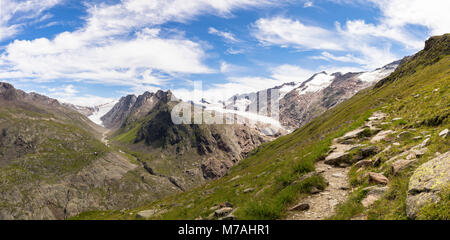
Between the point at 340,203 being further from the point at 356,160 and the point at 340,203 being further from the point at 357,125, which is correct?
the point at 357,125

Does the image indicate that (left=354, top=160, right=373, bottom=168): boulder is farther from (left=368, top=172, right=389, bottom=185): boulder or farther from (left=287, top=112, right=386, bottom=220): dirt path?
(left=368, top=172, right=389, bottom=185): boulder

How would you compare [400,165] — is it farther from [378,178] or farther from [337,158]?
[337,158]

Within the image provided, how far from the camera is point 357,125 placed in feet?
87.5

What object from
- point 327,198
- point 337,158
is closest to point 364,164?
point 337,158

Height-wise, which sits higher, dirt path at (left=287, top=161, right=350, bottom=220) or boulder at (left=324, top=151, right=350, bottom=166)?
boulder at (left=324, top=151, right=350, bottom=166)

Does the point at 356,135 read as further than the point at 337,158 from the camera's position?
Yes

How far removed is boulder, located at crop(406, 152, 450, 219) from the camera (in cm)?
759

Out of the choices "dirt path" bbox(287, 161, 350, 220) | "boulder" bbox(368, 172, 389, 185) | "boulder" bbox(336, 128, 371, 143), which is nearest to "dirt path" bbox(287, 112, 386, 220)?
"dirt path" bbox(287, 161, 350, 220)

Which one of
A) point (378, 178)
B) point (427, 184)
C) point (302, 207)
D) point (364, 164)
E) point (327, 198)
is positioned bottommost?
point (302, 207)

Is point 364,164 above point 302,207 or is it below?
above

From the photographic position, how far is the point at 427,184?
819 cm
